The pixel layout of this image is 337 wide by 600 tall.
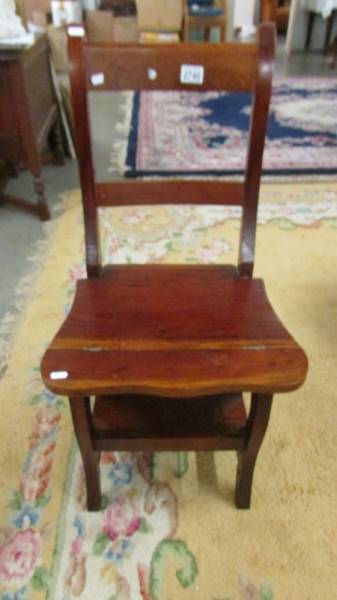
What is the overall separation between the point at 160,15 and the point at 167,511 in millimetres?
4758

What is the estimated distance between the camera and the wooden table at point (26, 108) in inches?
63.9

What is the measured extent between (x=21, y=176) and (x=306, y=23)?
473 cm

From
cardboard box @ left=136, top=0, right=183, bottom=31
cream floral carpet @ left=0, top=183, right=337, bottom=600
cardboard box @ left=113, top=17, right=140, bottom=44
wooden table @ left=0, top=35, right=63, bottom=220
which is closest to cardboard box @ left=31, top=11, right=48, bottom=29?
cardboard box @ left=113, top=17, right=140, bottom=44

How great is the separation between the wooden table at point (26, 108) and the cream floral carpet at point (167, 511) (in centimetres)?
78

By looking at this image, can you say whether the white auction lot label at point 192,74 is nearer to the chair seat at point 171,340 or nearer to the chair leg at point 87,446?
the chair seat at point 171,340

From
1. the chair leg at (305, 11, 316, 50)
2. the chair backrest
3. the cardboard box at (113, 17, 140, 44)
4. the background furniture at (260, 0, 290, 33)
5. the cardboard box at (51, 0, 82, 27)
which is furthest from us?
the chair leg at (305, 11, 316, 50)

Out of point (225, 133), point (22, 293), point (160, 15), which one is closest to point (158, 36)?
point (160, 15)

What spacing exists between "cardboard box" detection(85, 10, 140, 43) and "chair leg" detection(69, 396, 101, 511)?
4272 millimetres

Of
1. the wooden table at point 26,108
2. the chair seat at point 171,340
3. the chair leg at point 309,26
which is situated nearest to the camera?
the chair seat at point 171,340

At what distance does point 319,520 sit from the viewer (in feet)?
3.09

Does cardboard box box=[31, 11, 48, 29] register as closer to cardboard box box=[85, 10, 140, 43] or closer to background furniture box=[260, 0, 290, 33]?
cardboard box box=[85, 10, 140, 43]

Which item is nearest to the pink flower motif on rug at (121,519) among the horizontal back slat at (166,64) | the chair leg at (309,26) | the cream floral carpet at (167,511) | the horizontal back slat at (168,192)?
the cream floral carpet at (167,511)

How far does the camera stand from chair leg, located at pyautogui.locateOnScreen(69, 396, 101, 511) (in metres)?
0.74

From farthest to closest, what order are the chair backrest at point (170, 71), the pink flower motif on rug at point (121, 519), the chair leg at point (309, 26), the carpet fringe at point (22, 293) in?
the chair leg at point (309, 26)
the carpet fringe at point (22, 293)
the pink flower motif on rug at point (121, 519)
the chair backrest at point (170, 71)
